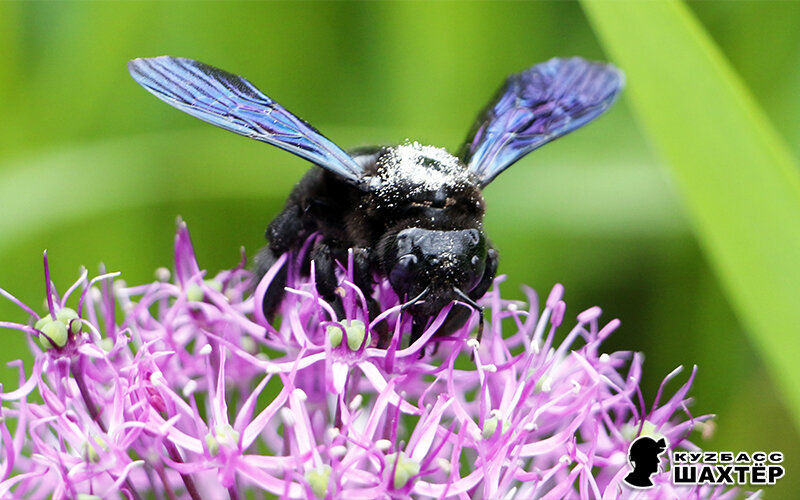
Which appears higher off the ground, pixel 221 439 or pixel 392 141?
pixel 392 141

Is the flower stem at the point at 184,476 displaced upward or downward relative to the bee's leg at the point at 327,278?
downward

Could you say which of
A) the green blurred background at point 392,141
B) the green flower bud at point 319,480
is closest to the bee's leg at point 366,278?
the green flower bud at point 319,480

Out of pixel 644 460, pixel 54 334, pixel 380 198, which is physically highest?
pixel 380 198

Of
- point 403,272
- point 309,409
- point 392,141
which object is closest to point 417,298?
point 403,272

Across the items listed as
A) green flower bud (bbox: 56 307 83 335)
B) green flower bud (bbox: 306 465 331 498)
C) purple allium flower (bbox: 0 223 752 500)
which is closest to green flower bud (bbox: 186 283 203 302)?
purple allium flower (bbox: 0 223 752 500)

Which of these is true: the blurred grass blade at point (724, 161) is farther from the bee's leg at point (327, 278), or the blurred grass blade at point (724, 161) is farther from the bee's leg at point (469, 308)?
the bee's leg at point (327, 278)

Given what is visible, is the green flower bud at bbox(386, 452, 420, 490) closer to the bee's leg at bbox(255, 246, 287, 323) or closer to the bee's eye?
the bee's eye

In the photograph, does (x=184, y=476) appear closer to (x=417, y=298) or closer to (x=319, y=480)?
(x=319, y=480)
